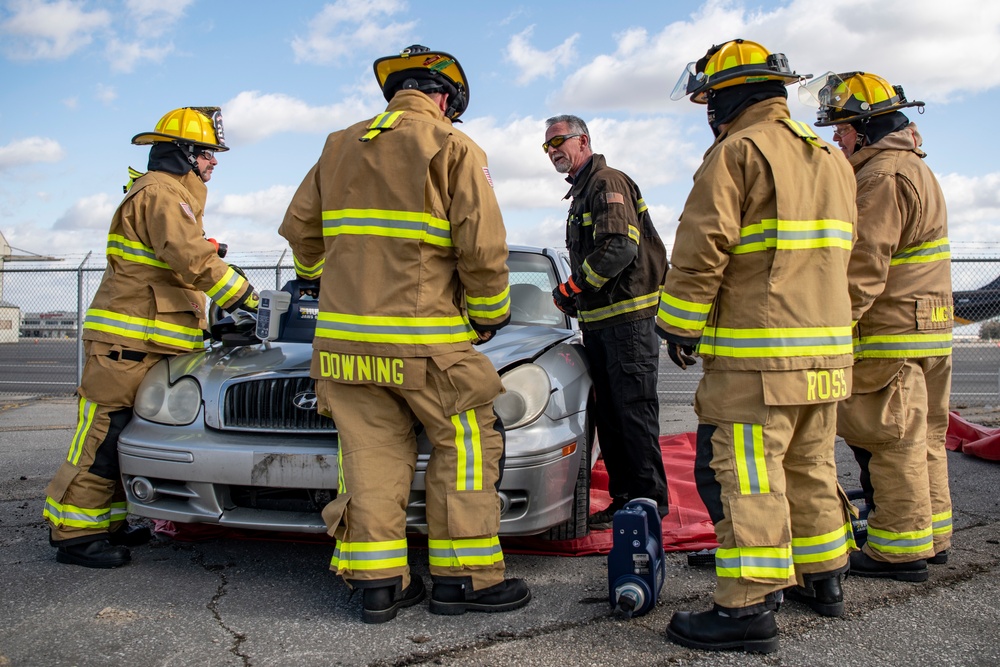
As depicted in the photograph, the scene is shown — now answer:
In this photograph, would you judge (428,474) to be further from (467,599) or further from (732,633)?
(732,633)

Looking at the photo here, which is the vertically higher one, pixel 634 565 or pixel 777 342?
pixel 777 342

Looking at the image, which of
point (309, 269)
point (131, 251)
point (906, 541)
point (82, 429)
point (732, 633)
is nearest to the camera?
point (732, 633)

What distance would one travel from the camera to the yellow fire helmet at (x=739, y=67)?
2.98 m

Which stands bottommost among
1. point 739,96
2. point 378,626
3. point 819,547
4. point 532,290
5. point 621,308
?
point 378,626

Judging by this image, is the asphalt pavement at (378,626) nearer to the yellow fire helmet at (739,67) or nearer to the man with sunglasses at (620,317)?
the man with sunglasses at (620,317)

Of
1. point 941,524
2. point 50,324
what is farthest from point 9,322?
point 941,524

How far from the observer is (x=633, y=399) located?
4.09 metres

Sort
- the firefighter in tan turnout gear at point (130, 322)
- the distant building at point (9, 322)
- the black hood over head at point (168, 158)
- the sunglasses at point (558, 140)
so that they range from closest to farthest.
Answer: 1. the firefighter in tan turnout gear at point (130, 322)
2. the black hood over head at point (168, 158)
3. the sunglasses at point (558, 140)
4. the distant building at point (9, 322)

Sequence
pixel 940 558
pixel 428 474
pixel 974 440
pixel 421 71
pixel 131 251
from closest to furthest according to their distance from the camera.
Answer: pixel 428 474 → pixel 421 71 → pixel 940 558 → pixel 131 251 → pixel 974 440

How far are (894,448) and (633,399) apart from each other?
119 centimetres

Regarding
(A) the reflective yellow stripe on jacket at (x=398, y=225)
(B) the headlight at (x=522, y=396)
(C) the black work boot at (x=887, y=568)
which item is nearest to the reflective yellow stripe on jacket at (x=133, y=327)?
(A) the reflective yellow stripe on jacket at (x=398, y=225)

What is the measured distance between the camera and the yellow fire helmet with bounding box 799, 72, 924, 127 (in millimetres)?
3654

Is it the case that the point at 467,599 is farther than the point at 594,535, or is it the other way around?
the point at 594,535

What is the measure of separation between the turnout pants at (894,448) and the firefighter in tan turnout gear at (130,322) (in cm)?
281
